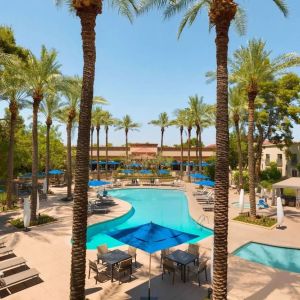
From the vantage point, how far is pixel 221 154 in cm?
844

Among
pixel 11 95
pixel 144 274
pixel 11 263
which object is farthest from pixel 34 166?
pixel 144 274

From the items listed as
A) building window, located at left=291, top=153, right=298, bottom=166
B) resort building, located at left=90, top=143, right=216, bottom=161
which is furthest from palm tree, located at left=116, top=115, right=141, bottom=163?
building window, located at left=291, top=153, right=298, bottom=166

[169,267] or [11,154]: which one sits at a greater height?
[11,154]

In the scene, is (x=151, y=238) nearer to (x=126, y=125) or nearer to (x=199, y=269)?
(x=199, y=269)

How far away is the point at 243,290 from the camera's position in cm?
1034

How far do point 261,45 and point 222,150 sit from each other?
15.0 m

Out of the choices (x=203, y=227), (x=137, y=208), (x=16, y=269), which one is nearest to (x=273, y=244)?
(x=203, y=227)

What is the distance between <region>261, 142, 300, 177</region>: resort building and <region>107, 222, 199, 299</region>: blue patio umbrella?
3510cm

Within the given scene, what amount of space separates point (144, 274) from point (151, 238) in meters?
2.89

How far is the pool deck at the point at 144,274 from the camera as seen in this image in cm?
999

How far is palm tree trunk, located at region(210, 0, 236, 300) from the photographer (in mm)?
8125

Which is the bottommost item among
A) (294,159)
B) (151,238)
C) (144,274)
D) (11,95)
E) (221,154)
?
(144,274)

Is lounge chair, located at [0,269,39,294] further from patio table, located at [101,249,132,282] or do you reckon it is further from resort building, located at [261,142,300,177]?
resort building, located at [261,142,300,177]

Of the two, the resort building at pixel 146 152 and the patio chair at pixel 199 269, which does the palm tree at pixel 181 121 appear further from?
the patio chair at pixel 199 269
